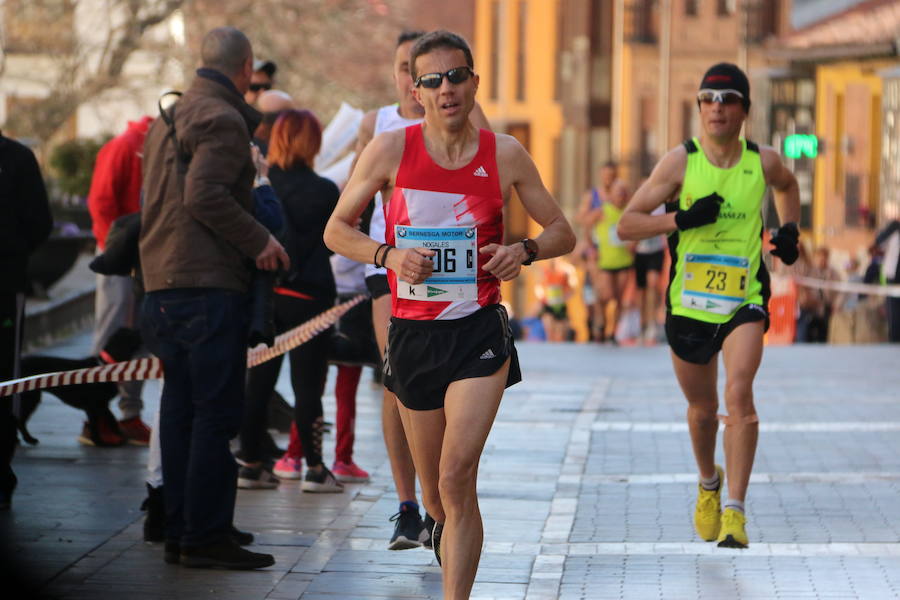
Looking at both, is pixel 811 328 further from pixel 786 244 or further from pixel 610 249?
pixel 786 244

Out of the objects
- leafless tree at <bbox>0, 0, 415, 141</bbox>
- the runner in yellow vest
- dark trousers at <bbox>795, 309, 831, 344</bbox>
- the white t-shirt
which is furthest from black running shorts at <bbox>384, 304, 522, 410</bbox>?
leafless tree at <bbox>0, 0, 415, 141</bbox>

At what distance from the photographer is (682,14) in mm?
57906

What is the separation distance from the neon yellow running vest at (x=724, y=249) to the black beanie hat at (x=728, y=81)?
256mm

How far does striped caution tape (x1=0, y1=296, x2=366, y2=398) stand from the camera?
7.35 meters

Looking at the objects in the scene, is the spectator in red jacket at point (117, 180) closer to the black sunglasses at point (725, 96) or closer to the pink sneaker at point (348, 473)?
the pink sneaker at point (348, 473)

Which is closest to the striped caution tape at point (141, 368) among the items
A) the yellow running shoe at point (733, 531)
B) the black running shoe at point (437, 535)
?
the black running shoe at point (437, 535)

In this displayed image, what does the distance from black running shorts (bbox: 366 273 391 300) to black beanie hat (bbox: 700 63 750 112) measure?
1.62m

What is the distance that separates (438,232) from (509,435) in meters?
5.81

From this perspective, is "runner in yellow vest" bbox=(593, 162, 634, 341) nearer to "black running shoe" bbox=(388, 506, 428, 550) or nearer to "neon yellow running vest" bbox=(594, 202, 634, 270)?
"neon yellow running vest" bbox=(594, 202, 634, 270)

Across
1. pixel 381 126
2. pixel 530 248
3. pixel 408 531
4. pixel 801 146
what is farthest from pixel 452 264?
pixel 801 146

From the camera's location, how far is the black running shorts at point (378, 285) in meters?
8.05

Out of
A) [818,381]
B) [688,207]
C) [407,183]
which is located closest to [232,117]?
[407,183]

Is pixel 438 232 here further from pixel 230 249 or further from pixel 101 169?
pixel 101 169

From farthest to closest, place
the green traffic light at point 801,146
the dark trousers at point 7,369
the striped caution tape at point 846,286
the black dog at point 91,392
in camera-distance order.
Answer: the green traffic light at point 801,146 → the striped caution tape at point 846,286 → the black dog at point 91,392 → the dark trousers at point 7,369
